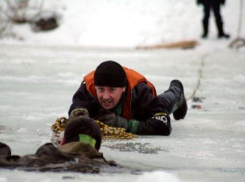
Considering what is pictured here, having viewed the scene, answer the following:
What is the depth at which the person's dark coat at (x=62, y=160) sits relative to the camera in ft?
10.4

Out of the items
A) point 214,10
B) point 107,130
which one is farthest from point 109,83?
point 214,10

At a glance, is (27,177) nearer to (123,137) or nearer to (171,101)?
(123,137)

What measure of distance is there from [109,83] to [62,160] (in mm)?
1470

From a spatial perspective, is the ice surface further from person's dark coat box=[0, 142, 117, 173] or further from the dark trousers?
the dark trousers

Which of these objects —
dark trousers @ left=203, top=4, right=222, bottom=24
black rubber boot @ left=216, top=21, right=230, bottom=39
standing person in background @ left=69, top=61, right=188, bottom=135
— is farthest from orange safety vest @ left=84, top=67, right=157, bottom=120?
black rubber boot @ left=216, top=21, right=230, bottom=39

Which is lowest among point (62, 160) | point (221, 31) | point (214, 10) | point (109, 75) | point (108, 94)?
point (62, 160)

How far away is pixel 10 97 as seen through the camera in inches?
273

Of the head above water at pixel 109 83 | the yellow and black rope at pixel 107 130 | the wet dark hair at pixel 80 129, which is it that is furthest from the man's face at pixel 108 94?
the wet dark hair at pixel 80 129

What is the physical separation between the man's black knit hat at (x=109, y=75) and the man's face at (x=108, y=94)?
0.13 ft

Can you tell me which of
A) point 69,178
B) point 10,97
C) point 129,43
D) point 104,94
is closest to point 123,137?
point 104,94

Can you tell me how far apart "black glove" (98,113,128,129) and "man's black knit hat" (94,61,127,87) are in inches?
9.0

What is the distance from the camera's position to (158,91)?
8016 millimetres

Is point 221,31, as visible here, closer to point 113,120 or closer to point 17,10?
point 17,10

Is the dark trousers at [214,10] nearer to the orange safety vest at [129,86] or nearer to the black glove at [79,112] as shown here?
the orange safety vest at [129,86]
